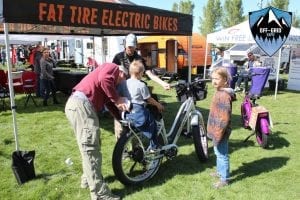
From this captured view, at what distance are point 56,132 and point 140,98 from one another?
12.2 feet

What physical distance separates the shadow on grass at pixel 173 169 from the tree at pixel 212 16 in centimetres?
6764

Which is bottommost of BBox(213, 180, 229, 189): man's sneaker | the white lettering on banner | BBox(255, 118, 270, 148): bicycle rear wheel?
BBox(213, 180, 229, 189): man's sneaker

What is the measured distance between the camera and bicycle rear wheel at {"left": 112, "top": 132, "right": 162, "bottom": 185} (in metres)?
4.15

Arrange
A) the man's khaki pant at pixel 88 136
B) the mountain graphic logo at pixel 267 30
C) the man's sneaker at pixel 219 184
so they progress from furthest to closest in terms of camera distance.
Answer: the mountain graphic logo at pixel 267 30 → the man's sneaker at pixel 219 184 → the man's khaki pant at pixel 88 136

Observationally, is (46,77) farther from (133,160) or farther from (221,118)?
(221,118)

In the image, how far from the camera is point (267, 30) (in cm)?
938

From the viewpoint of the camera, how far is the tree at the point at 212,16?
232 ft

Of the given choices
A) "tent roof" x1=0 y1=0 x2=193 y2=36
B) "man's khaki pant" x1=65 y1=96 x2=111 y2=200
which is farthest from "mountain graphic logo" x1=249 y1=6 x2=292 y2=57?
"man's khaki pant" x1=65 y1=96 x2=111 y2=200

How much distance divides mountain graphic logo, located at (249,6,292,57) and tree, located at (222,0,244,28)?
59.2m

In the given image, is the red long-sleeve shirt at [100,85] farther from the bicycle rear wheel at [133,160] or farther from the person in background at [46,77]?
the person in background at [46,77]

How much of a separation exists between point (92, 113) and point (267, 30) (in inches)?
272

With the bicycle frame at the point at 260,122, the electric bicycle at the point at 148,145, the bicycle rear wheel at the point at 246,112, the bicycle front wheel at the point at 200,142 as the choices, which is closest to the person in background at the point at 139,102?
the electric bicycle at the point at 148,145

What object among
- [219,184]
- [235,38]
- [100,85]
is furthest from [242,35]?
[100,85]

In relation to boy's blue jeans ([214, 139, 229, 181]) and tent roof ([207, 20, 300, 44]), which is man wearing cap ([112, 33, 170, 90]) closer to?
boy's blue jeans ([214, 139, 229, 181])
